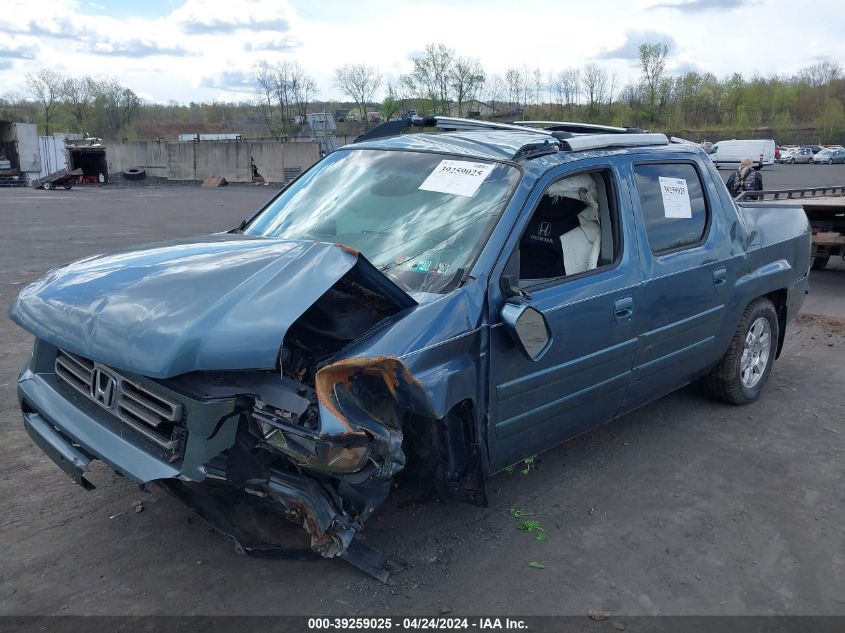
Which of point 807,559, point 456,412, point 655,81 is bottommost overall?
point 807,559

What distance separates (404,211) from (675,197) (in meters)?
1.80

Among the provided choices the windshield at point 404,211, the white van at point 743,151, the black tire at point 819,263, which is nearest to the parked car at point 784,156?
the white van at point 743,151

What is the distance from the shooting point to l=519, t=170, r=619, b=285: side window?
389cm

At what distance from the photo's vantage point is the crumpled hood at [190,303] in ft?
8.46

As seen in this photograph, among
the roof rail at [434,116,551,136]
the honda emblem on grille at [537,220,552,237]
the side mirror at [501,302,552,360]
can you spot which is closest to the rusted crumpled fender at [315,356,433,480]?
the side mirror at [501,302,552,360]

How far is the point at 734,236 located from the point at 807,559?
2219mm

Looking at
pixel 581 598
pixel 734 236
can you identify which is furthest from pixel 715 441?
pixel 581 598

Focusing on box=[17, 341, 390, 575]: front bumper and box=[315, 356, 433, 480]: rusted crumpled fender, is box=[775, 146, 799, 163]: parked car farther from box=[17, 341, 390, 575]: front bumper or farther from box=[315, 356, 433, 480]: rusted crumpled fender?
box=[17, 341, 390, 575]: front bumper

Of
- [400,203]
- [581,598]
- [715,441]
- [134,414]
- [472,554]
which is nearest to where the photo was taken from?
[134,414]

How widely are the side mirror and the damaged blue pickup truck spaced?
0.04ft

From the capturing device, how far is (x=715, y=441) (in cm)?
471

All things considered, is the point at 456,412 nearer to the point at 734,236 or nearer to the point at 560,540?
the point at 560,540

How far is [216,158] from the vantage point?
47.6m

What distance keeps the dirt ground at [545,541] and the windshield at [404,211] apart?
126 centimetres
